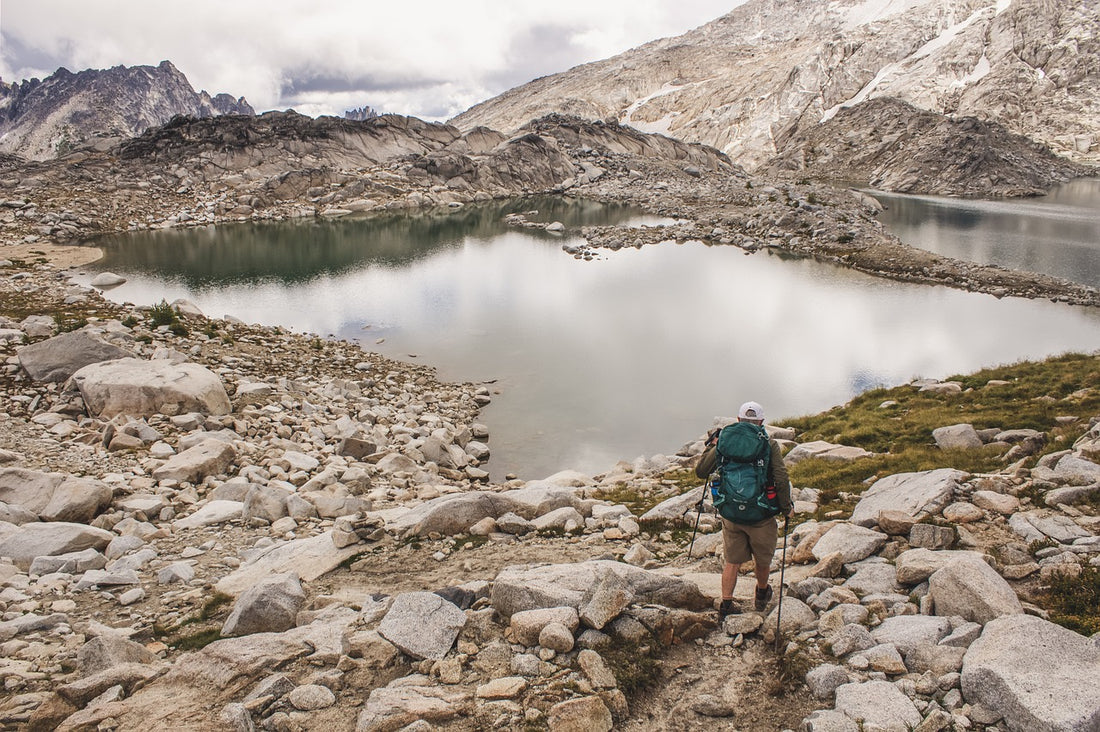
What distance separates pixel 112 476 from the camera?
12062 millimetres

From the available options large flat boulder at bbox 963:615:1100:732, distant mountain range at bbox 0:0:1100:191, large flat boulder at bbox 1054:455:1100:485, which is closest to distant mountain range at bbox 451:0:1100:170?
distant mountain range at bbox 0:0:1100:191

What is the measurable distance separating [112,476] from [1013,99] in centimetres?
19543

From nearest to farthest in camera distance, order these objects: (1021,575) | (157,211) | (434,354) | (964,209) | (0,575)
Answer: (1021,575)
(0,575)
(434,354)
(157,211)
(964,209)

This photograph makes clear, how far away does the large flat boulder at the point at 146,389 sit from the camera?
15297 millimetres

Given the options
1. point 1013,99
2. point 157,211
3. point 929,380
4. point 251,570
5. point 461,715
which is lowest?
point 929,380

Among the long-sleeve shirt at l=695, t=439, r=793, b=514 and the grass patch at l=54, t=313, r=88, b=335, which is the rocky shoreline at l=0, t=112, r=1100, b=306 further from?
the long-sleeve shirt at l=695, t=439, r=793, b=514

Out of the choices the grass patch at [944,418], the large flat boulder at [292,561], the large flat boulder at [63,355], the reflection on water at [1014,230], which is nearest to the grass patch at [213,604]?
the large flat boulder at [292,561]

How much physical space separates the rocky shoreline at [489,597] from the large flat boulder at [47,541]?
0.03m

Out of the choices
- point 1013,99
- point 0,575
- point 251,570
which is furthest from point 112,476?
point 1013,99

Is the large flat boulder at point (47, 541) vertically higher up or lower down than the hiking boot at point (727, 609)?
higher up

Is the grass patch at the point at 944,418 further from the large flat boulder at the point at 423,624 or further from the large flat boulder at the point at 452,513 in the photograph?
the large flat boulder at the point at 423,624

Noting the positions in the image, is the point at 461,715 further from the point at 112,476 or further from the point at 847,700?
the point at 112,476

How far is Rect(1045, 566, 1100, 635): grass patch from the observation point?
548 cm

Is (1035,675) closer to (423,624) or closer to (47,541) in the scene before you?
(423,624)
